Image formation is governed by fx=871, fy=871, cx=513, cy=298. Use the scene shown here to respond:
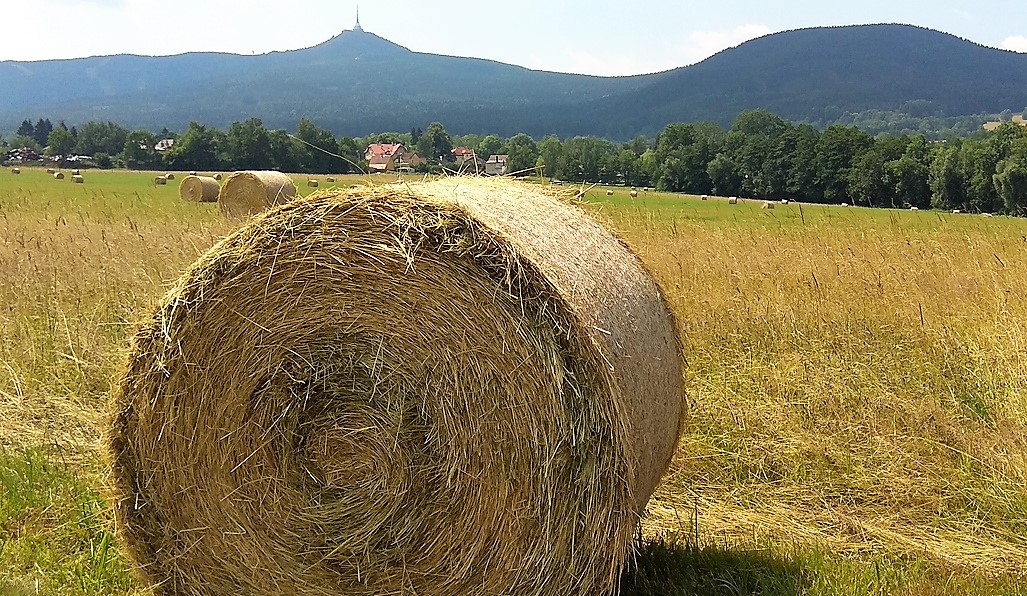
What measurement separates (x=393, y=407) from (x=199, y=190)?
63.7ft

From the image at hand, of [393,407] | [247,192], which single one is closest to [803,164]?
[247,192]

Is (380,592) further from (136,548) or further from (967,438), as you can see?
(967,438)

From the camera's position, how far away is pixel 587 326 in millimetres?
2889

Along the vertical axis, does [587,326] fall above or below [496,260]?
below

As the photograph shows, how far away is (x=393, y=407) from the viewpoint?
3.11m

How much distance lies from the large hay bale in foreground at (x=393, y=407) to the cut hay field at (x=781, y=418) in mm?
439

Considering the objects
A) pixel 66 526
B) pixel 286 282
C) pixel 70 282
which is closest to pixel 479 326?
pixel 286 282

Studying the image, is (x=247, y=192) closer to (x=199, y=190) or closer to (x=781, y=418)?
(x=199, y=190)

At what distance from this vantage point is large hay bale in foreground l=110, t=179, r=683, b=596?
2910mm

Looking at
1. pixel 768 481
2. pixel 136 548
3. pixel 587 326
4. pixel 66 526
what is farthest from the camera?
pixel 768 481

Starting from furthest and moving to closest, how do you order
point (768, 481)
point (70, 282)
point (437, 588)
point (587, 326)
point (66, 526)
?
point (70, 282) < point (768, 481) < point (66, 526) < point (437, 588) < point (587, 326)

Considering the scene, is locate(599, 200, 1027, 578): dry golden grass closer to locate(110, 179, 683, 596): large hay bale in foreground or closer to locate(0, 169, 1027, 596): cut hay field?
locate(0, 169, 1027, 596): cut hay field

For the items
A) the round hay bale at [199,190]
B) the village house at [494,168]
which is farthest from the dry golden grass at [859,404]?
the round hay bale at [199,190]

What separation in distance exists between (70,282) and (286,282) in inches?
195
